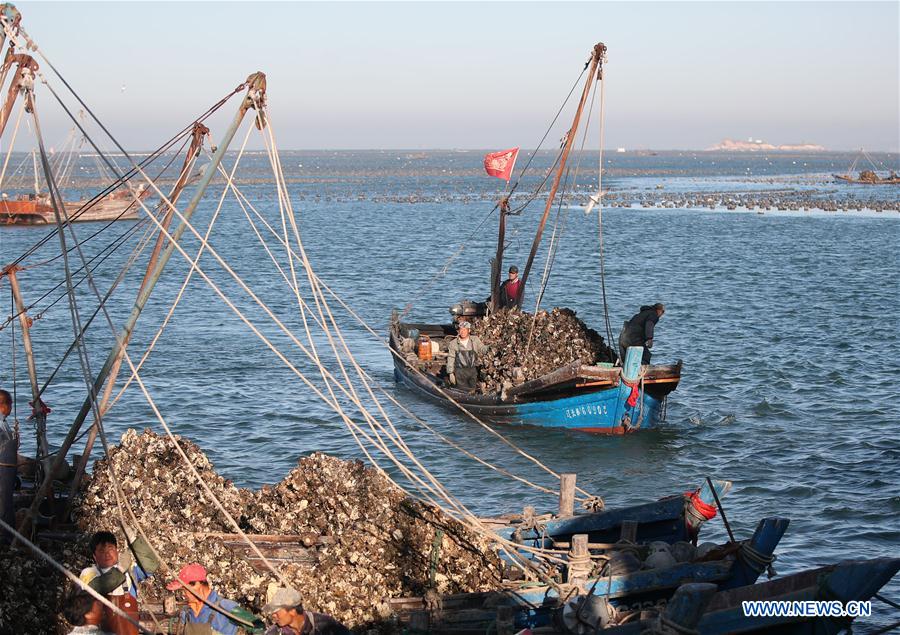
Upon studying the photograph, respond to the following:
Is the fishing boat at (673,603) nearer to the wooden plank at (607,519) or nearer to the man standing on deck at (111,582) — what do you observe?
the wooden plank at (607,519)

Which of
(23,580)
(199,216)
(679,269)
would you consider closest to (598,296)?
(679,269)

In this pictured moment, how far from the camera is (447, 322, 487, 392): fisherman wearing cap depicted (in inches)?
834

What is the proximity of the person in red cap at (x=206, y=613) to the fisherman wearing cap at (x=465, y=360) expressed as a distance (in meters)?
12.3

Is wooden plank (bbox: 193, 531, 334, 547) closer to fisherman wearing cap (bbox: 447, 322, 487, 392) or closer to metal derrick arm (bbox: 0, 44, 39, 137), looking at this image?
metal derrick arm (bbox: 0, 44, 39, 137)

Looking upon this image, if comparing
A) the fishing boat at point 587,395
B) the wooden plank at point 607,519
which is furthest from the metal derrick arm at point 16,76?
the fishing boat at point 587,395

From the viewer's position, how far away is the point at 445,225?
80000mm

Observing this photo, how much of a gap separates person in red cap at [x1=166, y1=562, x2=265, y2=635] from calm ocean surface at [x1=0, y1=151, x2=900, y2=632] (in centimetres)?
810

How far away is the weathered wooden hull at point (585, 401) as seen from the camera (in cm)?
1933

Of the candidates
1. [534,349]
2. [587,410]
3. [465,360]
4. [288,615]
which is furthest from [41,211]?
[288,615]

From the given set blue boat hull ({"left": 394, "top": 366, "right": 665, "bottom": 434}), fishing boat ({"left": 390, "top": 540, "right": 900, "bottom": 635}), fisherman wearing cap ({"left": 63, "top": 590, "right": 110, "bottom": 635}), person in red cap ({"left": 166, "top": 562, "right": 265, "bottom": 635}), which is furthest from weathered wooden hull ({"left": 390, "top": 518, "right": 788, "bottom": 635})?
blue boat hull ({"left": 394, "top": 366, "right": 665, "bottom": 434})

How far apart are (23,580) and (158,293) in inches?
1311

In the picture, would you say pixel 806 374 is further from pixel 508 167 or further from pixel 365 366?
pixel 365 366

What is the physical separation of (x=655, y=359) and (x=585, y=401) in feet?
30.3

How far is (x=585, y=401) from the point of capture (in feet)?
65.3
